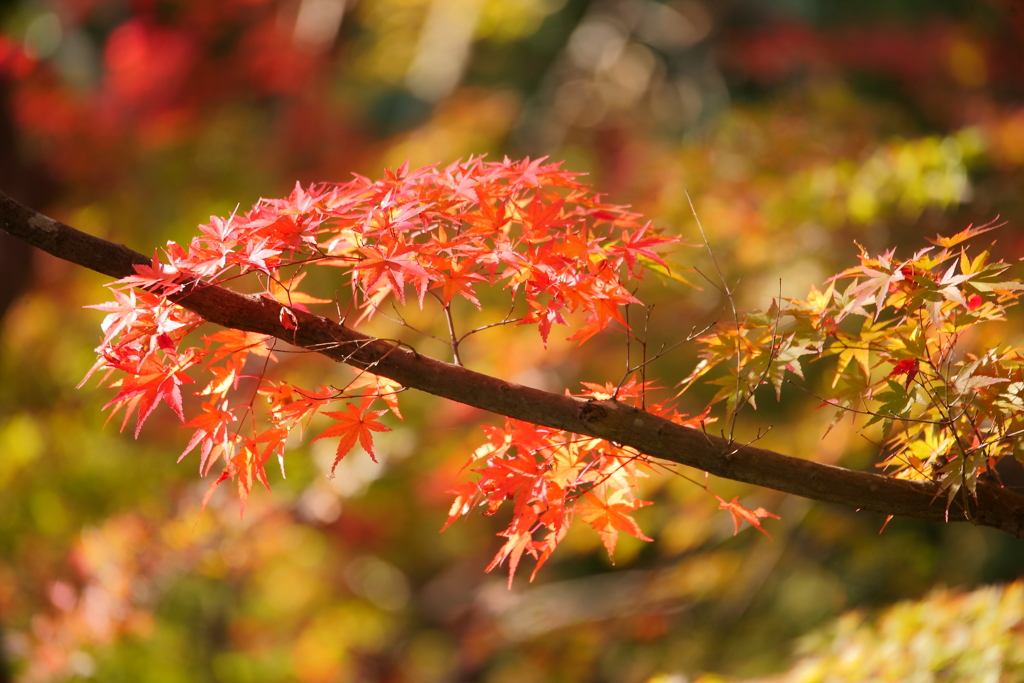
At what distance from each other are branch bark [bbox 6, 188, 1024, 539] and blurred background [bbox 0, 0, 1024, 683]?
0.69 m

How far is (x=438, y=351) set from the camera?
3.88 m

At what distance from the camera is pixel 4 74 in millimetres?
3811

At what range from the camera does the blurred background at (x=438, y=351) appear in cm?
294

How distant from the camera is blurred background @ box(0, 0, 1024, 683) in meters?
2.94

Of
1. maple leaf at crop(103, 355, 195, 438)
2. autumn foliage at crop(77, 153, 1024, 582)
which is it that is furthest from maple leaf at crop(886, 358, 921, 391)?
maple leaf at crop(103, 355, 195, 438)

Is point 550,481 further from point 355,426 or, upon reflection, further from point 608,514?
point 355,426

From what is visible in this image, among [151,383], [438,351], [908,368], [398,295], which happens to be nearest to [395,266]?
[398,295]

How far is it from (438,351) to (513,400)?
2.99m

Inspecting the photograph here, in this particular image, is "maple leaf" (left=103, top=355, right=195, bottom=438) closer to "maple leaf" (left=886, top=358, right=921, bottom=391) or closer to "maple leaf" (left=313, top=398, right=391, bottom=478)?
"maple leaf" (left=313, top=398, right=391, bottom=478)

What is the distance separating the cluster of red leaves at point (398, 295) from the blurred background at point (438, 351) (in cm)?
95

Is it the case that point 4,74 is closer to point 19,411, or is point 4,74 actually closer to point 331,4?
point 19,411

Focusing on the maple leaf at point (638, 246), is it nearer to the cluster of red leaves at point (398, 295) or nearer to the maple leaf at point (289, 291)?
the cluster of red leaves at point (398, 295)

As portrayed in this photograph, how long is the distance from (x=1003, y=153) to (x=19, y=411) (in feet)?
14.9

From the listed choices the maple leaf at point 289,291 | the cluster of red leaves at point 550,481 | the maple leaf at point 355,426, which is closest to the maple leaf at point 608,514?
the cluster of red leaves at point 550,481
